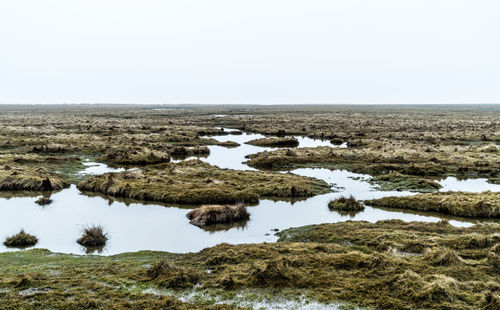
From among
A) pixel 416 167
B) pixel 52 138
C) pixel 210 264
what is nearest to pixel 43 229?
pixel 210 264

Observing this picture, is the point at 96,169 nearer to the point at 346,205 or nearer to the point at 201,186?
the point at 201,186

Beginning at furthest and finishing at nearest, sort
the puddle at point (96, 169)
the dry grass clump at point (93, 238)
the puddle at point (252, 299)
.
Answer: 1. the puddle at point (96, 169)
2. the dry grass clump at point (93, 238)
3. the puddle at point (252, 299)

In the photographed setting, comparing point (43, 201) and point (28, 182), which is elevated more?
point (28, 182)

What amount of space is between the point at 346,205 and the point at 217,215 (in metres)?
8.75

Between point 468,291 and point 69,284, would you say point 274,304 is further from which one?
point 69,284

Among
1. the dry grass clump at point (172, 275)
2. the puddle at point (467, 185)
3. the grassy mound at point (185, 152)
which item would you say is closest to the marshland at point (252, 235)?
the dry grass clump at point (172, 275)

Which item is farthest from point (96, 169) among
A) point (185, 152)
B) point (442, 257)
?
point (442, 257)

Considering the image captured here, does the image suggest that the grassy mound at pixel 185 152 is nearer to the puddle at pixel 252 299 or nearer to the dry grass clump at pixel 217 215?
the dry grass clump at pixel 217 215

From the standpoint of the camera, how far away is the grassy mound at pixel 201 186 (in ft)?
85.9

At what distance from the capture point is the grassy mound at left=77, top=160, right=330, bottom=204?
26.2 meters

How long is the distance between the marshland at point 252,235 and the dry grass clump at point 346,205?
0.44 feet

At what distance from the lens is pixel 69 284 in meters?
12.1

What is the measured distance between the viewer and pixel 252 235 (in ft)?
62.0

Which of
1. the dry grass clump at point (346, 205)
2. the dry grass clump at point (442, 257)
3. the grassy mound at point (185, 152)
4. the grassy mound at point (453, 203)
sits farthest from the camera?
the grassy mound at point (185, 152)
